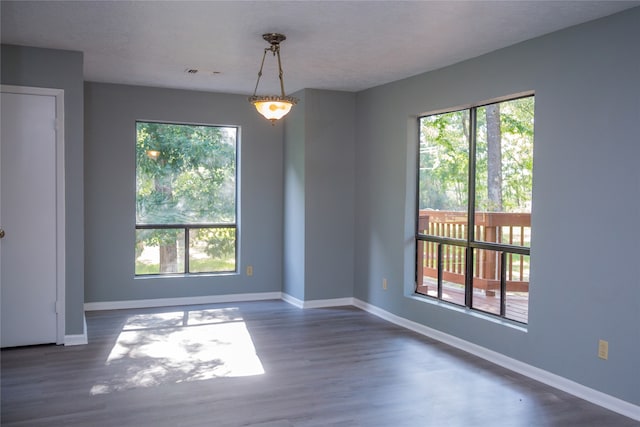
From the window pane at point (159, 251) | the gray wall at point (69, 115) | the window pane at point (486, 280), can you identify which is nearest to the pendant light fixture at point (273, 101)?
the gray wall at point (69, 115)

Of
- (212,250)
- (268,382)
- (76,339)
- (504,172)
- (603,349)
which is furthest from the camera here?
(212,250)

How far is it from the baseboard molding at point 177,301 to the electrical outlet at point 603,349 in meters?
3.94

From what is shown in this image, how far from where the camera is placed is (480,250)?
4.64m

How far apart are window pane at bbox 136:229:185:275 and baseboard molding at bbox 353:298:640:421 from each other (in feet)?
8.22

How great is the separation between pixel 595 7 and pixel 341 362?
296cm

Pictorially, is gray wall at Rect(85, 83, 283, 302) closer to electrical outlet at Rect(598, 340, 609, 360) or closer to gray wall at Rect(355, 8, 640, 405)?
gray wall at Rect(355, 8, 640, 405)

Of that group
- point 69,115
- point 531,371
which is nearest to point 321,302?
point 531,371

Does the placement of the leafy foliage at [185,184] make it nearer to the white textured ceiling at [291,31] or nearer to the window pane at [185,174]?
the window pane at [185,174]

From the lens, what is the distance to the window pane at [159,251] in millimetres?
6195

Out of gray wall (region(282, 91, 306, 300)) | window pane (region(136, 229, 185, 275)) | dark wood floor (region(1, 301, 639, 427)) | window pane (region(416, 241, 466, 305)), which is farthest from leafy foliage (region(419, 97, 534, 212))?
window pane (region(136, 229, 185, 275))

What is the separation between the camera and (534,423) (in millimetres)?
3139

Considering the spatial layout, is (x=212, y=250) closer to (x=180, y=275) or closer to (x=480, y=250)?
(x=180, y=275)

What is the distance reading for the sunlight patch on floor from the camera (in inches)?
152

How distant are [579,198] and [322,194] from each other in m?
3.08
